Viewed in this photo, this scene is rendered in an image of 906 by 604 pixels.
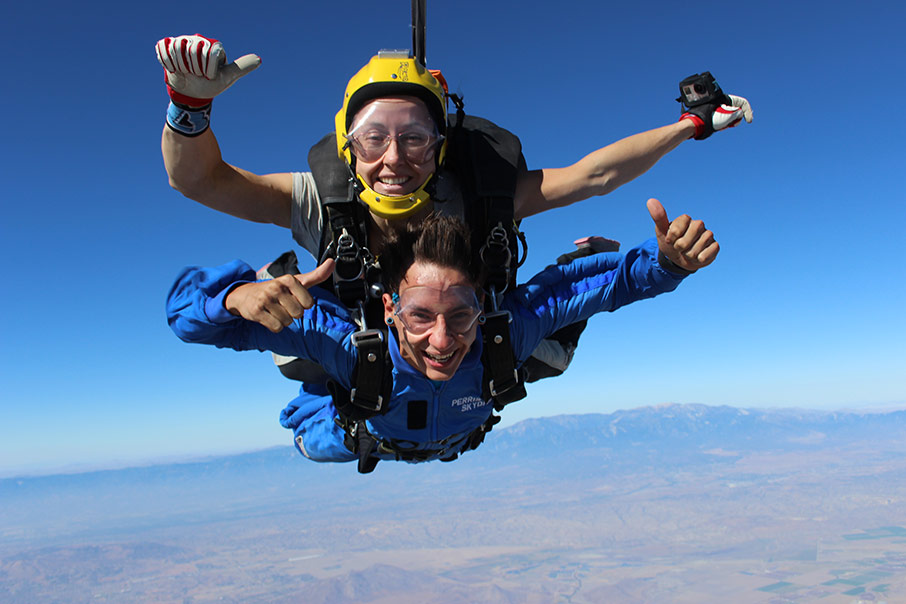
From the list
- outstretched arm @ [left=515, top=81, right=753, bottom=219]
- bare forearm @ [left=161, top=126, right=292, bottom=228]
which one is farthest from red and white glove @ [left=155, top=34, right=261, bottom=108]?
outstretched arm @ [left=515, top=81, right=753, bottom=219]

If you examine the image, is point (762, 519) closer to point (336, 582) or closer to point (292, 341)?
point (336, 582)

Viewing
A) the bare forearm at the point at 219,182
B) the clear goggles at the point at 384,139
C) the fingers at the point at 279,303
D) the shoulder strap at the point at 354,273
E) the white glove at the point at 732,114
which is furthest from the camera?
the white glove at the point at 732,114

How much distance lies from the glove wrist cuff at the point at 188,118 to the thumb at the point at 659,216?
1940 mm

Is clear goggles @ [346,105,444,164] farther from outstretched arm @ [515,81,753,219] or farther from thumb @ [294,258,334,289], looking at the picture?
thumb @ [294,258,334,289]

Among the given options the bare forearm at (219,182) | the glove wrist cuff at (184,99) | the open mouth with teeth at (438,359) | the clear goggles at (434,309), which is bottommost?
the open mouth with teeth at (438,359)

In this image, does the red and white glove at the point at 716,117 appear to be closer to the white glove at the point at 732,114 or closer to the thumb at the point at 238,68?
the white glove at the point at 732,114

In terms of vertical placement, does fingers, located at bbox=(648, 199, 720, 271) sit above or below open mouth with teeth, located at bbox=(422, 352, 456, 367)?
above

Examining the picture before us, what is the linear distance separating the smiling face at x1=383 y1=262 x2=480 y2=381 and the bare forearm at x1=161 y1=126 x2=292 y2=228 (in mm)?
898

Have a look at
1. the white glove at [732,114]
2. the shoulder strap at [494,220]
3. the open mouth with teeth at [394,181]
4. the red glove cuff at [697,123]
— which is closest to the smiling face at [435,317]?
the shoulder strap at [494,220]

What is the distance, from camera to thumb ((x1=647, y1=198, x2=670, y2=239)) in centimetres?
216

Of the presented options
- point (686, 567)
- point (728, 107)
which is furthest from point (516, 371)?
point (686, 567)

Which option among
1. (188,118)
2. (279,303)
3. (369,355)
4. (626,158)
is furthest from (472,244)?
(188,118)

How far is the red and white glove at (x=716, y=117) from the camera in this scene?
3547 millimetres

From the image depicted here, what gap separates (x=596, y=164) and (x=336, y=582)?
196m
